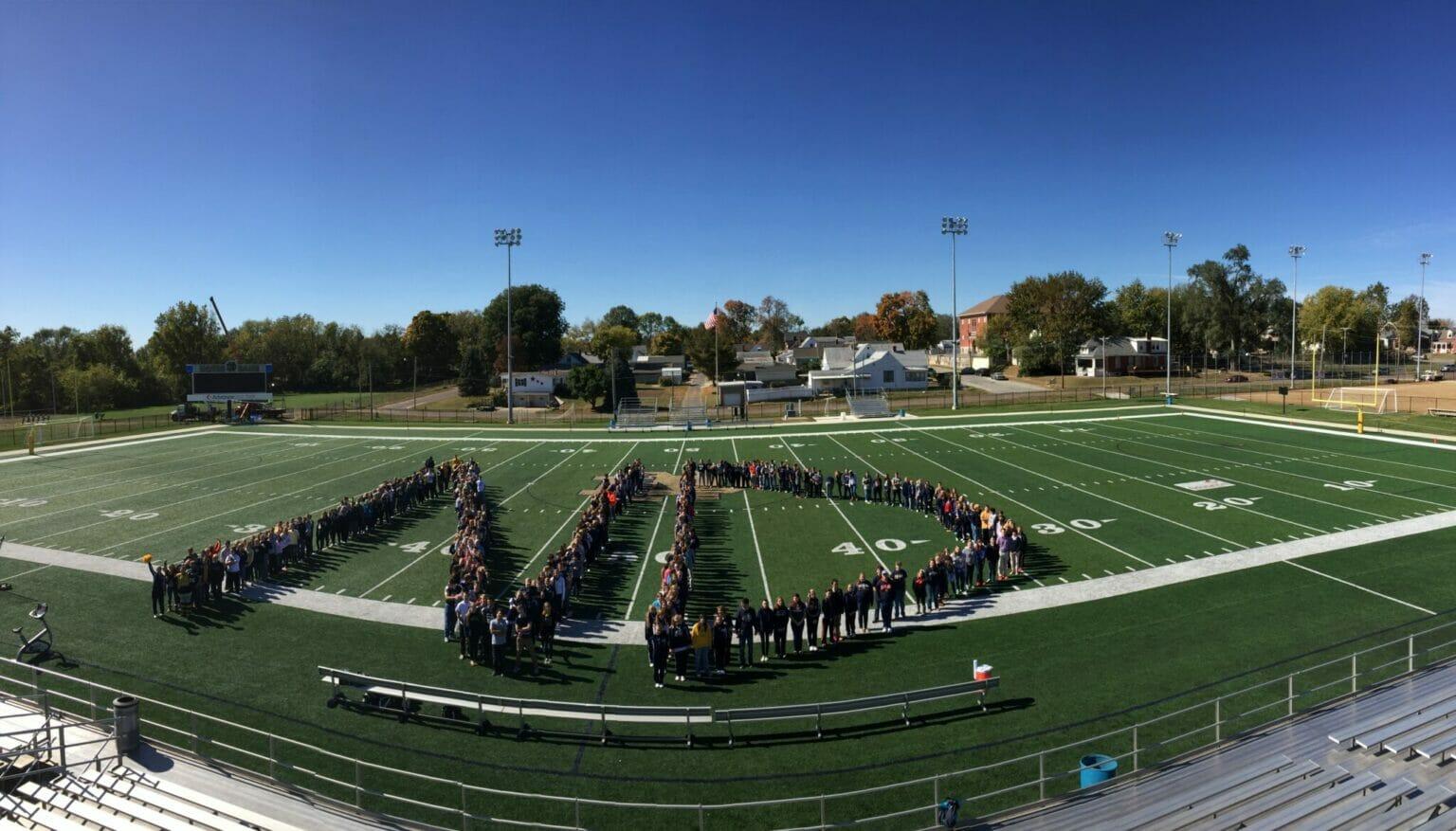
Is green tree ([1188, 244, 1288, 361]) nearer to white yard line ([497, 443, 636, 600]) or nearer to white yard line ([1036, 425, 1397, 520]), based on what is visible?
white yard line ([1036, 425, 1397, 520])

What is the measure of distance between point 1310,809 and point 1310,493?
2152 centimetres

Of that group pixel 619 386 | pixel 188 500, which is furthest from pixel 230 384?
pixel 188 500

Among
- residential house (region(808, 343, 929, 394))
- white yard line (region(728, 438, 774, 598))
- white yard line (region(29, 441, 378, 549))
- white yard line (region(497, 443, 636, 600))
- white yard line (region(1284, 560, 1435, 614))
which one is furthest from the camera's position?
residential house (region(808, 343, 929, 394))

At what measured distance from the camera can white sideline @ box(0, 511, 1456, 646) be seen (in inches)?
609

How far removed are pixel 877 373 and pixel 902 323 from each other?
Answer: 3650 centimetres

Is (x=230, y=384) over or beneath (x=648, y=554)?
over

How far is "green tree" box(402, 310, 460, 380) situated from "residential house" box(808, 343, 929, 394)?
55122 mm

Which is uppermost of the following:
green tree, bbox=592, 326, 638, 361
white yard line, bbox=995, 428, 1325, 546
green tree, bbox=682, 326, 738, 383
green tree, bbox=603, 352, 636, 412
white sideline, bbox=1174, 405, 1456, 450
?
green tree, bbox=592, 326, 638, 361

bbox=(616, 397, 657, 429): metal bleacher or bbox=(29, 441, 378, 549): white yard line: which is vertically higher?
bbox=(616, 397, 657, 429): metal bleacher

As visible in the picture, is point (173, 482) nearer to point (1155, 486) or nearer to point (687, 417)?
point (687, 417)

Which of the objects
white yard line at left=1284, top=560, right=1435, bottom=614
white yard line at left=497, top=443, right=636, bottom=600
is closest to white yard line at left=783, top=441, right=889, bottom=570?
white yard line at left=497, top=443, right=636, bottom=600

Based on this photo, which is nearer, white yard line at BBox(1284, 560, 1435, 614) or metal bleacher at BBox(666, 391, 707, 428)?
white yard line at BBox(1284, 560, 1435, 614)

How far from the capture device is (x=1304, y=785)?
→ 27.6ft

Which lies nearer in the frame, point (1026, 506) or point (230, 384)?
point (1026, 506)
